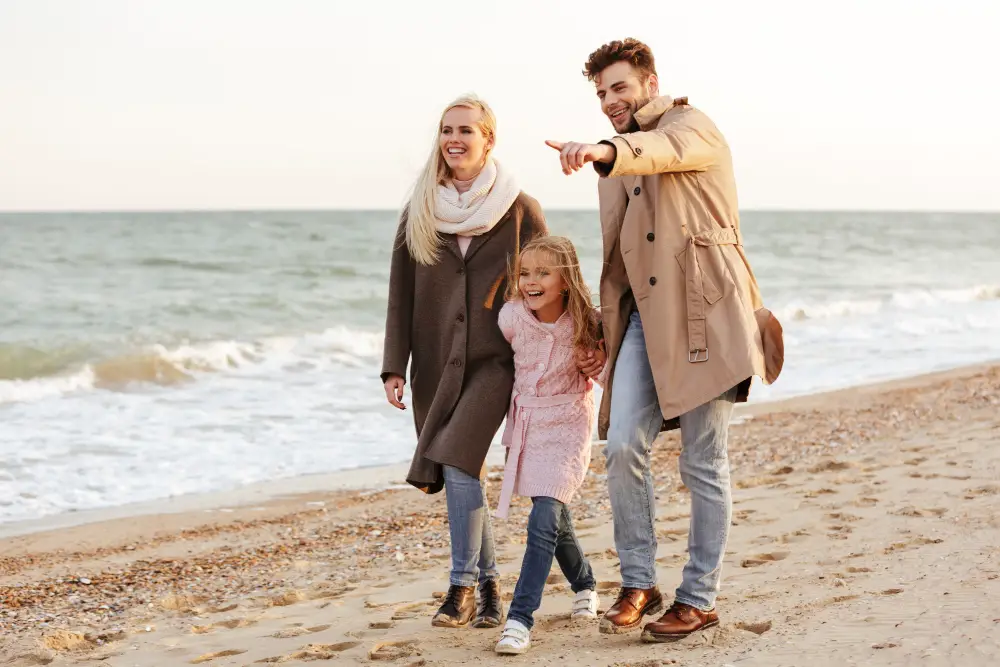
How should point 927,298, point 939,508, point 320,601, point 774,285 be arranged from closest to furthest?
point 320,601 < point 939,508 < point 927,298 < point 774,285

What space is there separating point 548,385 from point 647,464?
1.40ft

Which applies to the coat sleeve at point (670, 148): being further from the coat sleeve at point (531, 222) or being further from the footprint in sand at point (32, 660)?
the footprint in sand at point (32, 660)

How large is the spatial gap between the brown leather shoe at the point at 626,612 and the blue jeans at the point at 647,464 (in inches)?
5.3

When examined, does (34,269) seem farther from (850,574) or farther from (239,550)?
(850,574)

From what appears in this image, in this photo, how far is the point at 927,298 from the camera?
23.3 meters

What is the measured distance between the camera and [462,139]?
12.6ft

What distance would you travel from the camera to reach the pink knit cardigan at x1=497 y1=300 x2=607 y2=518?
3596 mm

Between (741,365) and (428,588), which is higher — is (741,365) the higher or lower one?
the higher one

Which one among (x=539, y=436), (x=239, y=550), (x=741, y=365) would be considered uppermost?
(x=741, y=365)

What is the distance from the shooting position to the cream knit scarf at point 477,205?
3.81 m

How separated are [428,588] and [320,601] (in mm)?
466

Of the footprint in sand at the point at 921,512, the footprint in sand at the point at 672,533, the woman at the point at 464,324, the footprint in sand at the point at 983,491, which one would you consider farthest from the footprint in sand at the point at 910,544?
the woman at the point at 464,324

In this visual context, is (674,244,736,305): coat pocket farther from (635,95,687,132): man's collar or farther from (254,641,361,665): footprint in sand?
(254,641,361,665): footprint in sand

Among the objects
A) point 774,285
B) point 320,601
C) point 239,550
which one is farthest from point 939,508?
point 774,285
